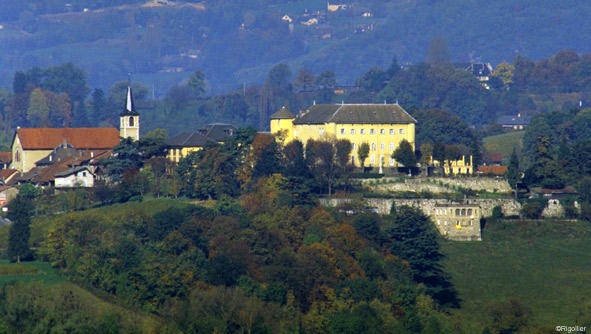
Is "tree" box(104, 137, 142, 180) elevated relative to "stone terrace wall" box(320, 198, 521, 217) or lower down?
elevated

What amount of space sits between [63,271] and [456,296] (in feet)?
53.7

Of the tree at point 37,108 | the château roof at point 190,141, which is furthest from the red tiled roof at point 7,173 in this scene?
the tree at point 37,108

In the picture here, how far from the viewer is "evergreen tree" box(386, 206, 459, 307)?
217 ft

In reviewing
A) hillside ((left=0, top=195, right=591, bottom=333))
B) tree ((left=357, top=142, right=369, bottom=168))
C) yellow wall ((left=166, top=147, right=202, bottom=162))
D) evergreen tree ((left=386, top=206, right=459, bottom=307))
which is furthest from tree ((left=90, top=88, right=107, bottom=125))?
evergreen tree ((left=386, top=206, right=459, bottom=307))

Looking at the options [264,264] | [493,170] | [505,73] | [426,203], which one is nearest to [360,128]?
[493,170]

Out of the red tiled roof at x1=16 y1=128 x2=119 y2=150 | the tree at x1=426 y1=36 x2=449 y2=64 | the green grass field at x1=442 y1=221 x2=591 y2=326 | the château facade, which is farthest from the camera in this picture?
the tree at x1=426 y1=36 x2=449 y2=64

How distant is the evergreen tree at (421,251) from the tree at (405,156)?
10230 mm

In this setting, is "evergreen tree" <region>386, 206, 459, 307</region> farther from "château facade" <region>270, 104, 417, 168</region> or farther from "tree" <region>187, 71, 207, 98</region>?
"tree" <region>187, 71, 207, 98</region>

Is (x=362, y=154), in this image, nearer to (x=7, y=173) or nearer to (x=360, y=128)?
(x=360, y=128)

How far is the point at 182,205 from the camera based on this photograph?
251 feet

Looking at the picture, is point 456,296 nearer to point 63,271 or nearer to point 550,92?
point 63,271

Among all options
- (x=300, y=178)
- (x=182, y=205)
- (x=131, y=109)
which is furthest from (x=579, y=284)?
(x=131, y=109)

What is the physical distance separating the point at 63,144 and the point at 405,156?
22332mm

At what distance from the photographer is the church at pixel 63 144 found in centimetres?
9062
